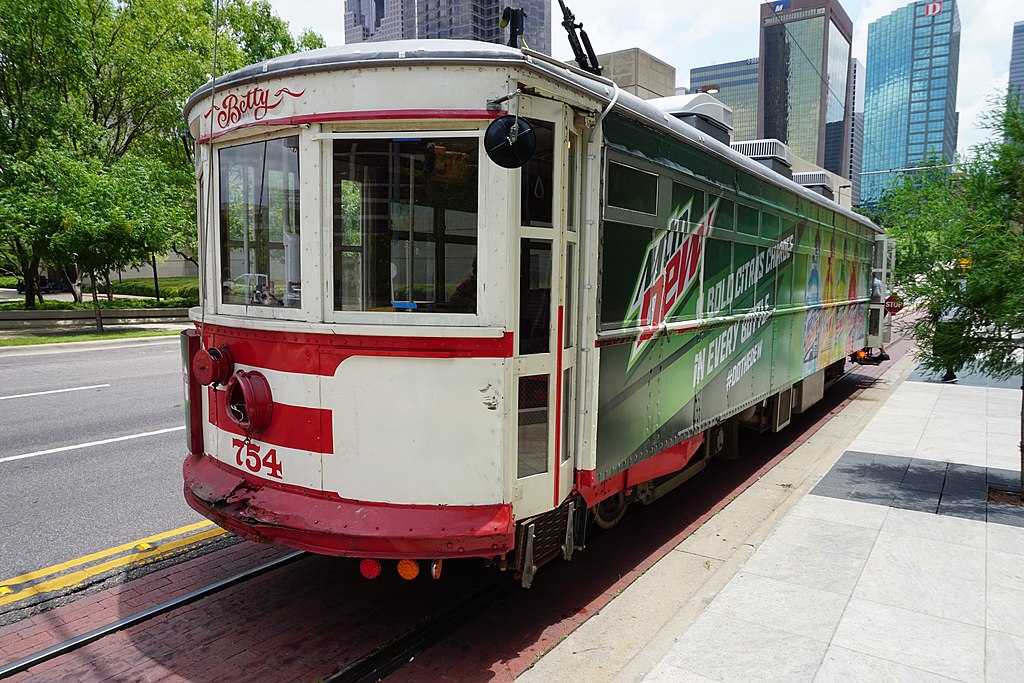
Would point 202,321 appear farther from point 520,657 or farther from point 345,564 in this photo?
point 520,657

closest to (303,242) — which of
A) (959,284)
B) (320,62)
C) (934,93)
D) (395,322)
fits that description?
(395,322)

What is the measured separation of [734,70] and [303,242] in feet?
458

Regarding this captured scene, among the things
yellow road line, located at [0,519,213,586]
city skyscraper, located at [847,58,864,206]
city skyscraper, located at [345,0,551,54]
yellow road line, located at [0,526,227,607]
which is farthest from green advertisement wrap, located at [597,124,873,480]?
city skyscraper, located at [847,58,864,206]

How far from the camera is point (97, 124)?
22.2m

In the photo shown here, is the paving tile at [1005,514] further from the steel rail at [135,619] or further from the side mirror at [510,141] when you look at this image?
the steel rail at [135,619]

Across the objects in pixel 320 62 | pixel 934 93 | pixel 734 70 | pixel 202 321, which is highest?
pixel 734 70

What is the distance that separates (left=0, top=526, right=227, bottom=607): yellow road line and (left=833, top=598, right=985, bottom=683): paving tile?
171 inches

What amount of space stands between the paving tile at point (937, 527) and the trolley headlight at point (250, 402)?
191 inches

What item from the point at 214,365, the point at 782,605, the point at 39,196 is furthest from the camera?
the point at 39,196

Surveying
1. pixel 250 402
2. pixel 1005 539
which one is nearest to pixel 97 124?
pixel 250 402

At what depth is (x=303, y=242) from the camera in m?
3.57

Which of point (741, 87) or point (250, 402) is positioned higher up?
point (741, 87)

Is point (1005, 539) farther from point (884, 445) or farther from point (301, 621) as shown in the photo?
point (301, 621)

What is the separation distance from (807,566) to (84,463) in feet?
21.3
